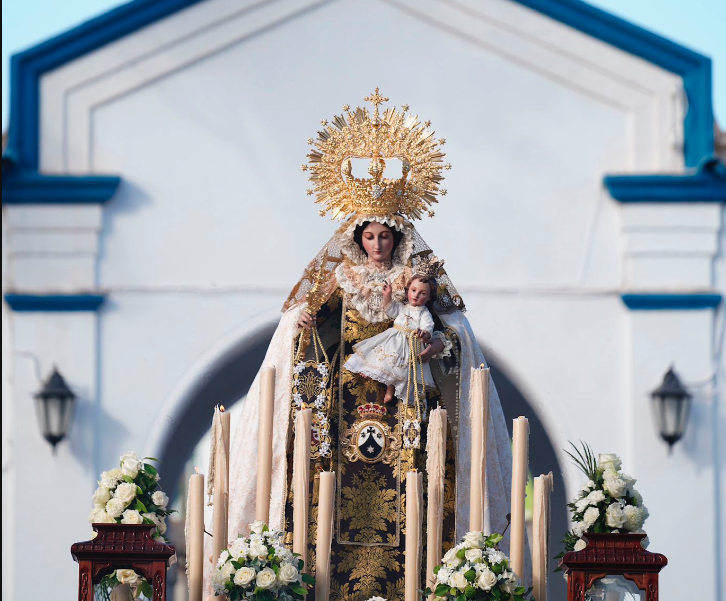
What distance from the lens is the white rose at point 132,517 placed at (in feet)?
17.3

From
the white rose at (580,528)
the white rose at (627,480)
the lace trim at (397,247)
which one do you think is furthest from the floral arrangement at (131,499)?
the white rose at (627,480)

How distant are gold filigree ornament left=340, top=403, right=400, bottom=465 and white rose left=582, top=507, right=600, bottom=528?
0.82m

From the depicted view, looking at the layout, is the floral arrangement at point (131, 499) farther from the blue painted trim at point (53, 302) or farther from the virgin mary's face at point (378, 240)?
the blue painted trim at point (53, 302)

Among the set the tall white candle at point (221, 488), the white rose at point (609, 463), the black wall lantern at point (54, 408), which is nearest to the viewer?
the tall white candle at point (221, 488)

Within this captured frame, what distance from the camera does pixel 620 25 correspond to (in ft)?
31.4

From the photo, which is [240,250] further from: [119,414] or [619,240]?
[619,240]

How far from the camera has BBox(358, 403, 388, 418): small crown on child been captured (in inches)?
232

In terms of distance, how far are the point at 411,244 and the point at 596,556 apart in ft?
4.88

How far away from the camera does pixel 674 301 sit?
9.41 meters

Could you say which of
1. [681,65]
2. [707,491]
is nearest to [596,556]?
[707,491]

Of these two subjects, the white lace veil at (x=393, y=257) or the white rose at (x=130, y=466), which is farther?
the white lace veil at (x=393, y=257)

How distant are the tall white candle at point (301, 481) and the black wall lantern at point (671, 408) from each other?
180 inches

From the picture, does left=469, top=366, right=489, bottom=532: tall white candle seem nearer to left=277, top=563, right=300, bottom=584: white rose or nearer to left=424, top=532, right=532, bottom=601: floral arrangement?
left=424, top=532, right=532, bottom=601: floral arrangement

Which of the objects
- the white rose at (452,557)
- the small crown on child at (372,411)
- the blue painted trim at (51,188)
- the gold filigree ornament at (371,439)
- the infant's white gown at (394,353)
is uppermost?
the blue painted trim at (51,188)
